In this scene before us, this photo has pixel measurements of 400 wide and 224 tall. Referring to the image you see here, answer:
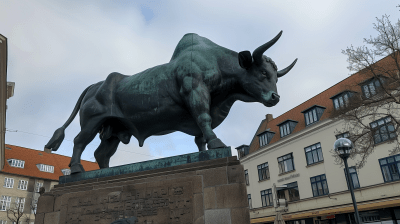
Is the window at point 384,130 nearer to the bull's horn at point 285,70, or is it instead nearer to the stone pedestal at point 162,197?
the bull's horn at point 285,70

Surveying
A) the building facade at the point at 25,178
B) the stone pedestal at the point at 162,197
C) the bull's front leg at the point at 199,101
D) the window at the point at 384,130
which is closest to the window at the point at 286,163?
the window at the point at 384,130

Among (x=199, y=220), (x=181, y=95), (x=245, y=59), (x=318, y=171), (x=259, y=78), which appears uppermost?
(x=318, y=171)

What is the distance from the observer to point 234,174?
16.1 ft

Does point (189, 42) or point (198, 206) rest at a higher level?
point (189, 42)

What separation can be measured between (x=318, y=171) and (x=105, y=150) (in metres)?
29.2

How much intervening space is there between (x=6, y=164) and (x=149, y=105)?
159 feet

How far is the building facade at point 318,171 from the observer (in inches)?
1027

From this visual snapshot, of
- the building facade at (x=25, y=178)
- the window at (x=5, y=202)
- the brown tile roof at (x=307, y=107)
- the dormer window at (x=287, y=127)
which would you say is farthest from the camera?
the building facade at (x=25, y=178)

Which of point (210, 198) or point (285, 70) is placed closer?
point (210, 198)

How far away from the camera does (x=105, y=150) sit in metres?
7.29

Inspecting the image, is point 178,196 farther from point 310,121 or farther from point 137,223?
point 310,121

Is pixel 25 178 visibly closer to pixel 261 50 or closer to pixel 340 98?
pixel 340 98

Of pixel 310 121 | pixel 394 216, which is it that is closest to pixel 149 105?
pixel 394 216

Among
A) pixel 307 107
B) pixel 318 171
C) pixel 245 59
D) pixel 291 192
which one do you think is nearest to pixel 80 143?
pixel 245 59
